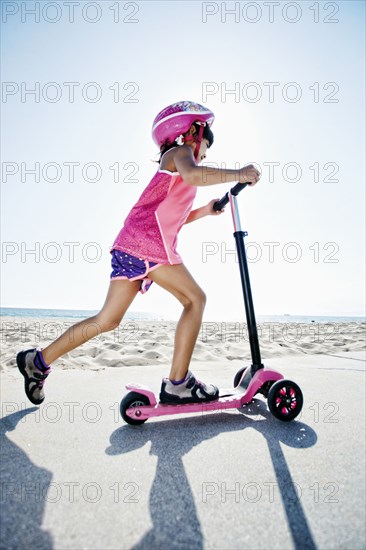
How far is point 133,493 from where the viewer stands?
115cm

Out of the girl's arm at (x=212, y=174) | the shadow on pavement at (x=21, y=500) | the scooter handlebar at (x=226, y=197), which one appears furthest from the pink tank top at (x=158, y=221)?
the shadow on pavement at (x=21, y=500)

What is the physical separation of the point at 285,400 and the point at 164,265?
41.9 inches

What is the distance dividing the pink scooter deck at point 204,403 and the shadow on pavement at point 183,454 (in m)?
0.07

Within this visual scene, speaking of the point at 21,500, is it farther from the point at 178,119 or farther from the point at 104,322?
the point at 178,119

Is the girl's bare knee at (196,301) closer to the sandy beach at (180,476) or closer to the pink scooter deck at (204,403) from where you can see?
the pink scooter deck at (204,403)

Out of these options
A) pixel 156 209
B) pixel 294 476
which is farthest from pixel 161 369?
pixel 294 476

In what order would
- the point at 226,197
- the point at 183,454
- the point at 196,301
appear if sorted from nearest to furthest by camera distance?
1. the point at 183,454
2. the point at 196,301
3. the point at 226,197

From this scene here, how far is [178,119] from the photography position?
2111 mm

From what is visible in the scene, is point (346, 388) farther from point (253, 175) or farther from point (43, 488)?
point (43, 488)

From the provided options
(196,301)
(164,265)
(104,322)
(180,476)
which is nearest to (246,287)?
(196,301)

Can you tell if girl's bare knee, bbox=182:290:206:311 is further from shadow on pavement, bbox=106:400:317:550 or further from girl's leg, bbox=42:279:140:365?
shadow on pavement, bbox=106:400:317:550

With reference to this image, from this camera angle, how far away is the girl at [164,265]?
2.01 meters

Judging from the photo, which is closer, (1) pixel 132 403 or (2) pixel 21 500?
(2) pixel 21 500

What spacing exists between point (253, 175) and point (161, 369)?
226cm
